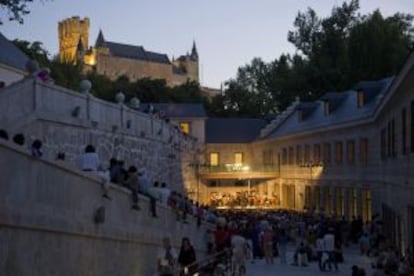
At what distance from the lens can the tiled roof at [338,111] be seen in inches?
1813

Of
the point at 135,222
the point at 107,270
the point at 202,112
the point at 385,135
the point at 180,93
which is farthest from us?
the point at 180,93

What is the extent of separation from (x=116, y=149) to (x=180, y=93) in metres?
64.8

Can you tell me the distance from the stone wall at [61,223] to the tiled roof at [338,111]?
60.8 feet

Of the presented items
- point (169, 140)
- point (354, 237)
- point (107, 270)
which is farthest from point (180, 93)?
point (107, 270)

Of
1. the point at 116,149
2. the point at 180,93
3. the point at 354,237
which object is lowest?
the point at 354,237

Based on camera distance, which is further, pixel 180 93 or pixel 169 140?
pixel 180 93

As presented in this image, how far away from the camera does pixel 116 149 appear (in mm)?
31484

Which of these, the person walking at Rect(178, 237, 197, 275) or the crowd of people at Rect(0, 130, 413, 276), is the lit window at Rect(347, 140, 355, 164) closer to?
the crowd of people at Rect(0, 130, 413, 276)

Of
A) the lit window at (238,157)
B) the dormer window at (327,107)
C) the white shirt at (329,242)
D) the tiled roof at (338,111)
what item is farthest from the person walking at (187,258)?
the lit window at (238,157)

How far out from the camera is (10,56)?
3600 centimetres

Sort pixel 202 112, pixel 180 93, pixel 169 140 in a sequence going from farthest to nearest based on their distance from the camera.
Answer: pixel 180 93 < pixel 202 112 < pixel 169 140

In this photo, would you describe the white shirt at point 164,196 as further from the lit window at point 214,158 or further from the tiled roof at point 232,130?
the tiled roof at point 232,130

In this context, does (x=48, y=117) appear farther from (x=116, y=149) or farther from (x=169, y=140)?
(x=169, y=140)

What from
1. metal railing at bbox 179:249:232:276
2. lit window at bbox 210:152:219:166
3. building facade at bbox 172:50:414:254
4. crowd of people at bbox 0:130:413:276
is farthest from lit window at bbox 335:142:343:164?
metal railing at bbox 179:249:232:276
